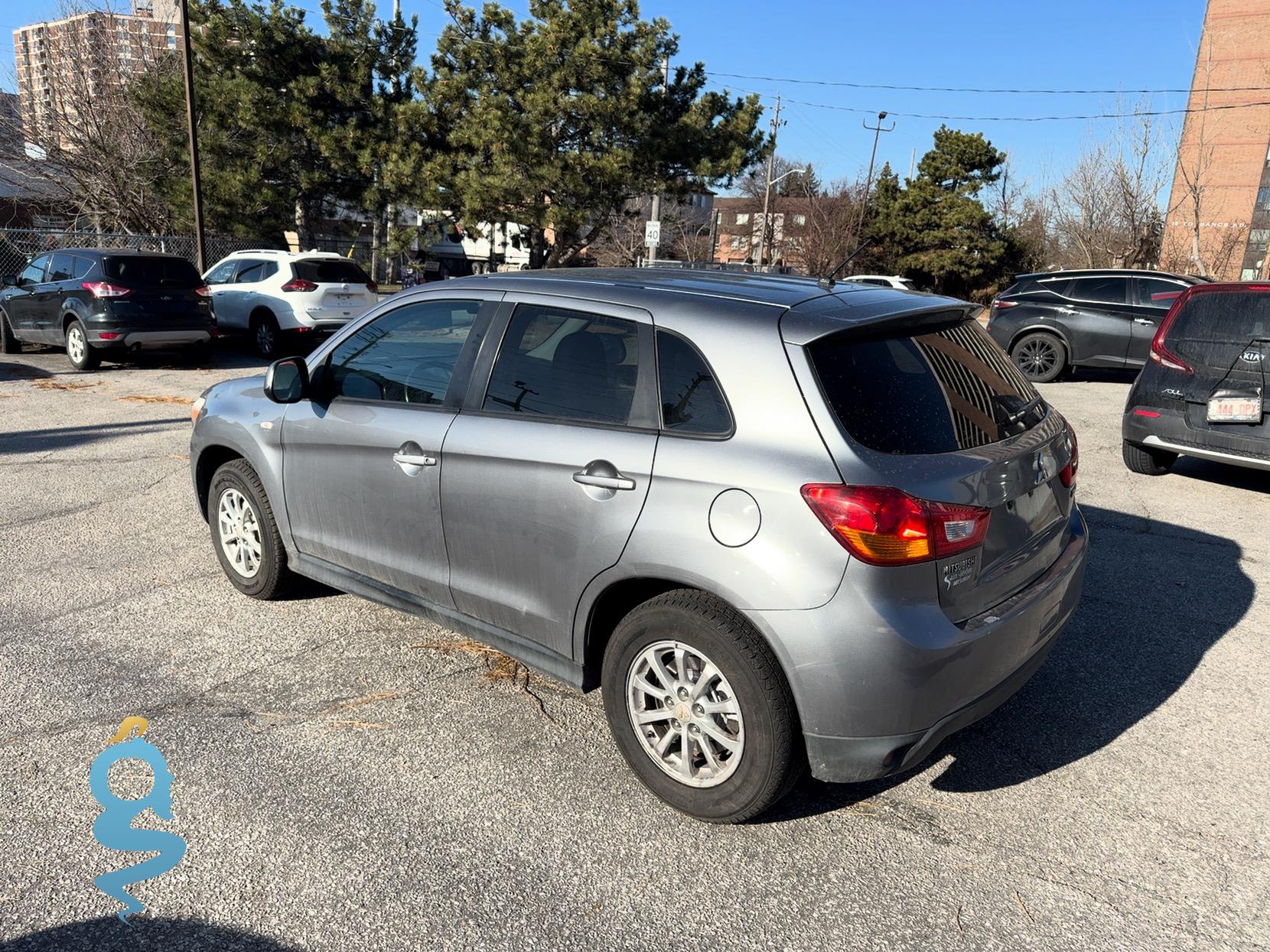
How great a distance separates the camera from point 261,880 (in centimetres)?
267

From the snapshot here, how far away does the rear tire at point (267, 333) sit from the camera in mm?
14836

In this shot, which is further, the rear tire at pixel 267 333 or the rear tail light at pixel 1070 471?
the rear tire at pixel 267 333

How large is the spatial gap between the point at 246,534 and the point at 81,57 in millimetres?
27828

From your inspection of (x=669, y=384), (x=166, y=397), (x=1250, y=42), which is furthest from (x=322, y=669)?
(x=1250, y=42)

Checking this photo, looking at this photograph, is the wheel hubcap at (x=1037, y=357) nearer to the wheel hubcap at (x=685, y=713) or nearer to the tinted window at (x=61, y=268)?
the wheel hubcap at (x=685, y=713)

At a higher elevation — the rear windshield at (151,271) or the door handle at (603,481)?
the rear windshield at (151,271)

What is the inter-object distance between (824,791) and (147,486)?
5804 millimetres

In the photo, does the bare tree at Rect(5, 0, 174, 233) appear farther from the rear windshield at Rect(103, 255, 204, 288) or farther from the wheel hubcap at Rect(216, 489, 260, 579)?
the wheel hubcap at Rect(216, 489, 260, 579)

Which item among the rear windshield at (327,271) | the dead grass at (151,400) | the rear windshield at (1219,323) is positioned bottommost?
the dead grass at (151,400)

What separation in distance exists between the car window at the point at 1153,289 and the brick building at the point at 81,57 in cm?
2468

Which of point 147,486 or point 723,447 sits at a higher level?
point 723,447

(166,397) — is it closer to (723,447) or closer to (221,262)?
(221,262)

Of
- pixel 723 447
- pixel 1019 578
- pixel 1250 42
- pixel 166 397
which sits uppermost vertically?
pixel 1250 42

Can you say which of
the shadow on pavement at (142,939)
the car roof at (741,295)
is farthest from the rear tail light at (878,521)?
the shadow on pavement at (142,939)
